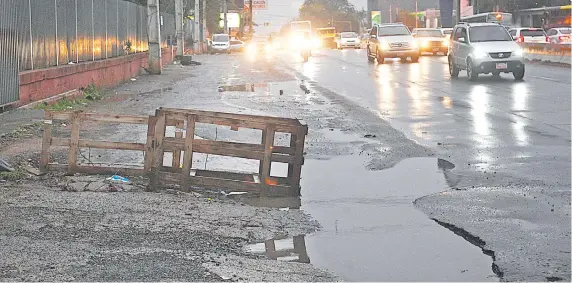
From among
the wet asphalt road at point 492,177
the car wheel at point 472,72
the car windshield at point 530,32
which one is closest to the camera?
the wet asphalt road at point 492,177

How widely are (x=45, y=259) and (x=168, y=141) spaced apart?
363 centimetres

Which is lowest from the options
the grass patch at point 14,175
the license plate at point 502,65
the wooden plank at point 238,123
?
the grass patch at point 14,175

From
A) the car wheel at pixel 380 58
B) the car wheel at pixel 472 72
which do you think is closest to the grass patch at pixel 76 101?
the car wheel at pixel 472 72

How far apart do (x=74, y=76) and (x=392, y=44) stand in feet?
74.6

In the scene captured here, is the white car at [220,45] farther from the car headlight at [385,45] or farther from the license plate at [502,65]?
the license plate at [502,65]

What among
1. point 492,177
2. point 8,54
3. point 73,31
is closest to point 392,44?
point 73,31

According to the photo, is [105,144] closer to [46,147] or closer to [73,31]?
[46,147]

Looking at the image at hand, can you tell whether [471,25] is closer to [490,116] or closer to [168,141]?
[490,116]

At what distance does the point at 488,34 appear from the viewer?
1147 inches

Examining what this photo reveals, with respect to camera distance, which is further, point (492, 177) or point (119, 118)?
point (492, 177)

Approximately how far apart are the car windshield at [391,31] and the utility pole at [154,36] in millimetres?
11530

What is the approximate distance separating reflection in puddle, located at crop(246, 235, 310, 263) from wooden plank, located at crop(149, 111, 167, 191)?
8.46 feet

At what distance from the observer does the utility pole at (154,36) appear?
120 ft

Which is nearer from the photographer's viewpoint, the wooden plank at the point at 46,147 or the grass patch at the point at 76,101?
the wooden plank at the point at 46,147
